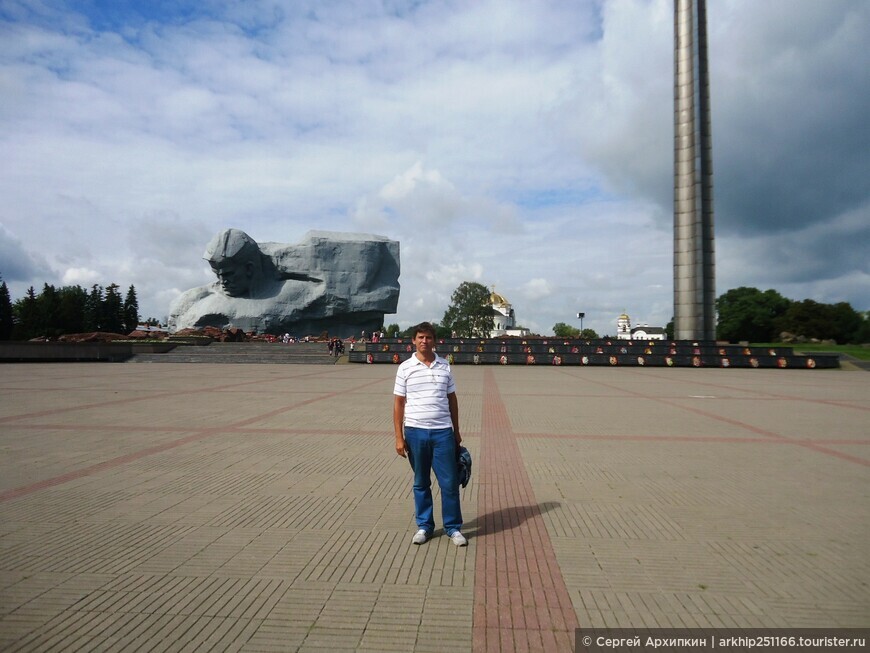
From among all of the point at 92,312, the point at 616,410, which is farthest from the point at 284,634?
the point at 92,312

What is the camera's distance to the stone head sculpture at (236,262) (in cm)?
4194

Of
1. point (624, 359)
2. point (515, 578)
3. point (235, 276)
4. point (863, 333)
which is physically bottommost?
point (515, 578)

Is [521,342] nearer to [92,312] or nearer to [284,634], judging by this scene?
[284,634]

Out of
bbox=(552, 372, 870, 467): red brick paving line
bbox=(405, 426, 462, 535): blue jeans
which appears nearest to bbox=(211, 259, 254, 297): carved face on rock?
bbox=(552, 372, 870, 467): red brick paving line

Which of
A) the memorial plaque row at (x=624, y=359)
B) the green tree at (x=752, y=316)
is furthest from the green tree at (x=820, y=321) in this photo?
the memorial plaque row at (x=624, y=359)

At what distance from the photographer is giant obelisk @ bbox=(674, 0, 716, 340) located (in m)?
31.5

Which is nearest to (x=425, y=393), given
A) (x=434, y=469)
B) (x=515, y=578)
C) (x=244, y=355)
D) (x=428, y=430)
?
(x=428, y=430)

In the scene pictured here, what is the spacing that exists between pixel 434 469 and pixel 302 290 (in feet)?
143

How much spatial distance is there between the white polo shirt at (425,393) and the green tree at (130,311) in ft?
245

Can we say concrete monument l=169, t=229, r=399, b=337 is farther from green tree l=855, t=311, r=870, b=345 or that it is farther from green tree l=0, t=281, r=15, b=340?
green tree l=855, t=311, r=870, b=345

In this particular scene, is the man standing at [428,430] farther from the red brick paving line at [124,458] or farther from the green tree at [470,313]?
the green tree at [470,313]

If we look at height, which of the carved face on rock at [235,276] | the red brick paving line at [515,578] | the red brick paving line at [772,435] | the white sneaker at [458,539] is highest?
the carved face on rock at [235,276]

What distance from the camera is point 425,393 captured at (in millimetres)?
3750

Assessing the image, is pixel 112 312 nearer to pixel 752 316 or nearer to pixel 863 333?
pixel 752 316
